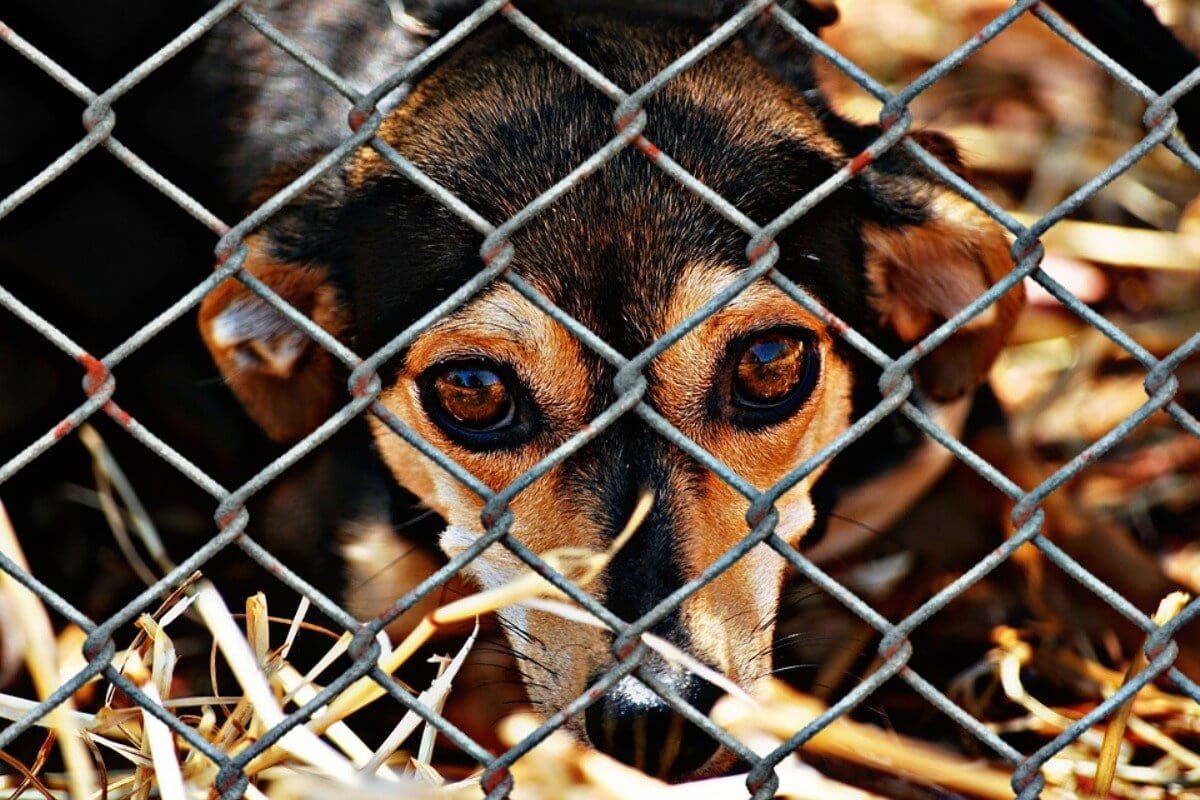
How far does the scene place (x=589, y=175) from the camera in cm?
251

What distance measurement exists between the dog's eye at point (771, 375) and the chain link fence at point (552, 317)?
76 cm

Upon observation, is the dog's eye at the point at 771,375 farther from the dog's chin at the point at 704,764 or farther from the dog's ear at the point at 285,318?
the dog's ear at the point at 285,318

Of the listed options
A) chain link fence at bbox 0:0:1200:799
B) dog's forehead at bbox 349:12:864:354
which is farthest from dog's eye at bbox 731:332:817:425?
chain link fence at bbox 0:0:1200:799

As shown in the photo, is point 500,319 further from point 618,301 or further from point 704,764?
point 704,764

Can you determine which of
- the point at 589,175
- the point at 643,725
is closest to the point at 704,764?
the point at 643,725

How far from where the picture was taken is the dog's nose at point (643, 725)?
7.26ft

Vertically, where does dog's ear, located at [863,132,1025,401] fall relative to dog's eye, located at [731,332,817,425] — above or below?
above

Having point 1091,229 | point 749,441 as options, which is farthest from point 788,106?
point 1091,229

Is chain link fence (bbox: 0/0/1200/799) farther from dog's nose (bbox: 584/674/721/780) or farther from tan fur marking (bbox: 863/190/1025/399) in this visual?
tan fur marking (bbox: 863/190/1025/399)

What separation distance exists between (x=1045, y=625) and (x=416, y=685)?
5.58 ft

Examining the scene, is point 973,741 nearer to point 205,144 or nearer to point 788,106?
point 788,106

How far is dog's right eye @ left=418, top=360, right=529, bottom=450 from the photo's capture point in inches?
→ 102

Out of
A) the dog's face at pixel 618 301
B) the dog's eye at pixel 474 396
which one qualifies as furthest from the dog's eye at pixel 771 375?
the dog's eye at pixel 474 396

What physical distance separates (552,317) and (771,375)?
91 cm
